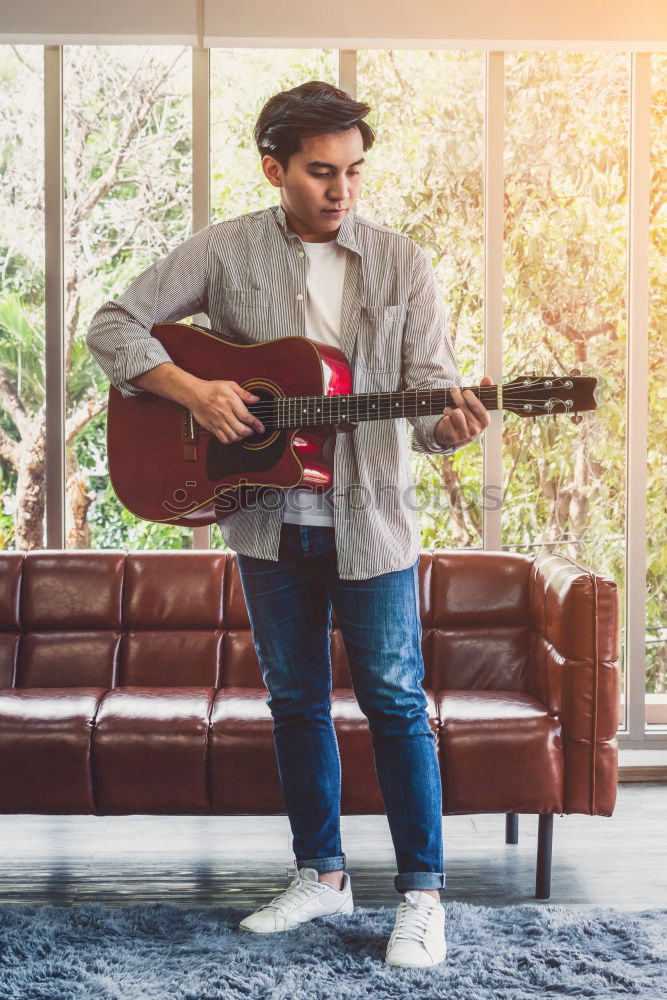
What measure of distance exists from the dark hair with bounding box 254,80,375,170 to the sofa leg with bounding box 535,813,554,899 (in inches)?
60.6

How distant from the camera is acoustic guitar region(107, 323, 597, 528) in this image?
1.67m

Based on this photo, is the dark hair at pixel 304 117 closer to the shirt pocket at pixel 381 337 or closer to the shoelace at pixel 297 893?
the shirt pocket at pixel 381 337

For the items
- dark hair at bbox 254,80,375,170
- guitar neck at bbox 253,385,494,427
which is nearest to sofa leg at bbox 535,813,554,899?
guitar neck at bbox 253,385,494,427

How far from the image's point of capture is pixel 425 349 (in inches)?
70.4

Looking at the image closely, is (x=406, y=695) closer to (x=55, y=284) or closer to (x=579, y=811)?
(x=579, y=811)

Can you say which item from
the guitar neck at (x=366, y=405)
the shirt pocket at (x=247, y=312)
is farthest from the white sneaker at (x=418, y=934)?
the shirt pocket at (x=247, y=312)

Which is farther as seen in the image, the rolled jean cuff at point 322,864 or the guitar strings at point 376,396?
the rolled jean cuff at point 322,864

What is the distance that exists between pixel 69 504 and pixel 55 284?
75cm

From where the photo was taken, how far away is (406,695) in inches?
68.7

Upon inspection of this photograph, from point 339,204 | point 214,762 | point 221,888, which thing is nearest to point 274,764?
point 214,762

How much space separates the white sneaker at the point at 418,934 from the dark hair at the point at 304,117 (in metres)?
1.39

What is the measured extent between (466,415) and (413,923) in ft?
3.03

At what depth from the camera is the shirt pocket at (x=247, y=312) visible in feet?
5.98

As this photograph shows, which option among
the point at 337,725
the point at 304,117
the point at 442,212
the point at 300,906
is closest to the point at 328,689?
the point at 337,725
